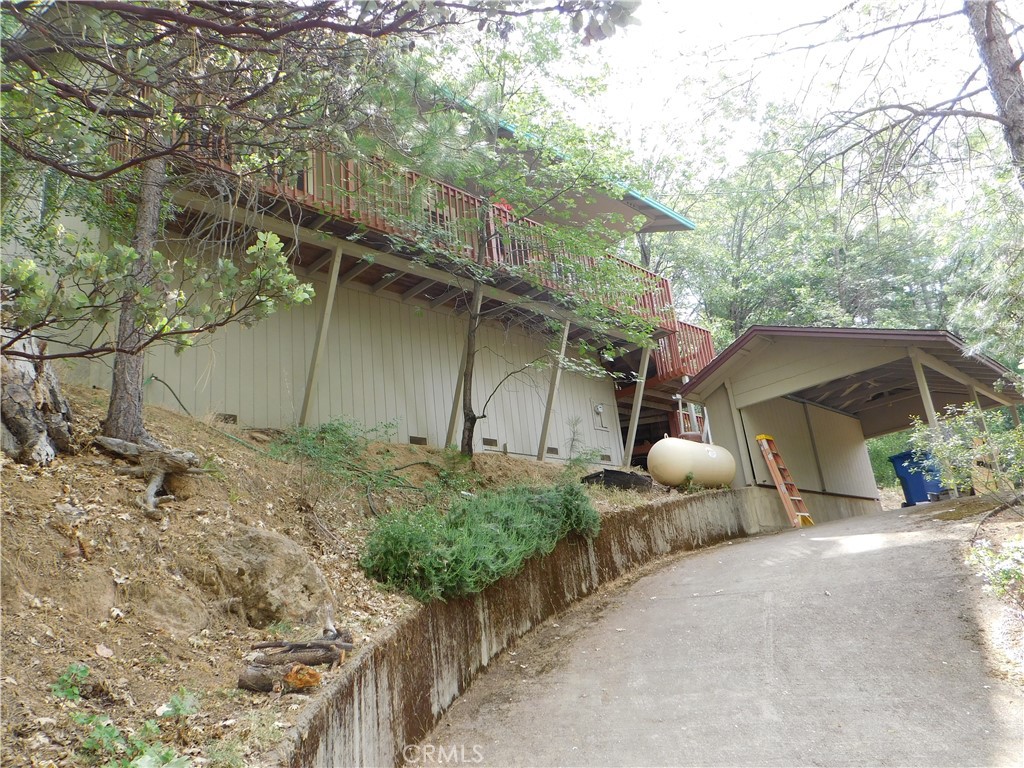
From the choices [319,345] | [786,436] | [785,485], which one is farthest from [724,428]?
[319,345]

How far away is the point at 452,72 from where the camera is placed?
365 inches

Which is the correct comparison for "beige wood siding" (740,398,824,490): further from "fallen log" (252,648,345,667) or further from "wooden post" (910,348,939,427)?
"fallen log" (252,648,345,667)

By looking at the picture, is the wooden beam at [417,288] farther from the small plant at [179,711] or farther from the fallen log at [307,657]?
the small plant at [179,711]

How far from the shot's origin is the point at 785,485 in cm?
1393

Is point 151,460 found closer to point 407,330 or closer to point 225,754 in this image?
point 225,754

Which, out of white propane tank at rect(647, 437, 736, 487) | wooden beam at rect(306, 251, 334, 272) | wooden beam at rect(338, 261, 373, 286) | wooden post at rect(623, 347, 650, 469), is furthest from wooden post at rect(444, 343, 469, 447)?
wooden post at rect(623, 347, 650, 469)

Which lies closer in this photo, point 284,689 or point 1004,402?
point 284,689

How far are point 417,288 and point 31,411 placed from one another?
6.98 m

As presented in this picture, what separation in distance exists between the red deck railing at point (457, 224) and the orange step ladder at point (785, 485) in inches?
122

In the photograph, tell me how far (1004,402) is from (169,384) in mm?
14537

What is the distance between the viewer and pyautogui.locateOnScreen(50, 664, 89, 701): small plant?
296 centimetres

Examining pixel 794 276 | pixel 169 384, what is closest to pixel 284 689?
pixel 169 384

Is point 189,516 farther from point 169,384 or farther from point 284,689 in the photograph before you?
point 169,384

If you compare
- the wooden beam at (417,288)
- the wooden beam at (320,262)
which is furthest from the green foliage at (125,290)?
Answer: the wooden beam at (417,288)
